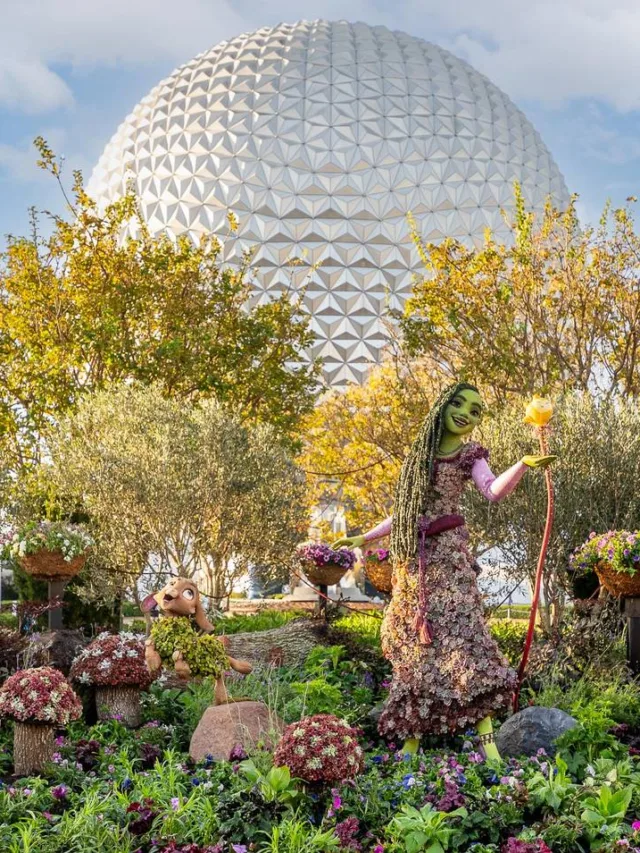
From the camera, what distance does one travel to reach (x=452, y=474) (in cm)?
725

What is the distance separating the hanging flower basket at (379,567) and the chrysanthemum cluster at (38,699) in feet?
22.0

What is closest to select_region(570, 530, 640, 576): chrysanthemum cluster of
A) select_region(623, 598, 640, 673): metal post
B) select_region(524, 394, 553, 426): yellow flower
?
select_region(623, 598, 640, 673): metal post

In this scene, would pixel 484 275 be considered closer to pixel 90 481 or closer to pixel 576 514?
pixel 576 514

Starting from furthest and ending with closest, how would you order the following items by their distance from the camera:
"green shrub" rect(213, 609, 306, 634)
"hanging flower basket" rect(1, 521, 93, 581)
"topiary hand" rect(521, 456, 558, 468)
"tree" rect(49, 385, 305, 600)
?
"green shrub" rect(213, 609, 306, 634)
"tree" rect(49, 385, 305, 600)
"hanging flower basket" rect(1, 521, 93, 581)
"topiary hand" rect(521, 456, 558, 468)

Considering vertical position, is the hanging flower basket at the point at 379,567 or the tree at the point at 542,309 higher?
the tree at the point at 542,309

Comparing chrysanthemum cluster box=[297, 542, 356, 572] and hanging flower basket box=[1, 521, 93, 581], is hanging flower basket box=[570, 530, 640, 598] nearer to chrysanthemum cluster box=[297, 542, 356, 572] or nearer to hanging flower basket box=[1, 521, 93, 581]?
chrysanthemum cluster box=[297, 542, 356, 572]

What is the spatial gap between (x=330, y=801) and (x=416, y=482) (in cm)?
251

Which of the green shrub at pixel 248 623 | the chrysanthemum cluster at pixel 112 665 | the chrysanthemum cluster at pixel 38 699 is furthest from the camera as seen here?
the green shrub at pixel 248 623

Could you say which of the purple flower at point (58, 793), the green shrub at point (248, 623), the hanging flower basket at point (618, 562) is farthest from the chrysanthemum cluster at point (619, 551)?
the green shrub at point (248, 623)

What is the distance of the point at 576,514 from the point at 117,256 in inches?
368

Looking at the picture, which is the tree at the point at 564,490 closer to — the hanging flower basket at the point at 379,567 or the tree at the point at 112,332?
the hanging flower basket at the point at 379,567

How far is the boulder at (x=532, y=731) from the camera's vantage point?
671 centimetres

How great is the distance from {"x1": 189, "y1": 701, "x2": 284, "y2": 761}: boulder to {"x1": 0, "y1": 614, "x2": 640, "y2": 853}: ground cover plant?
14cm

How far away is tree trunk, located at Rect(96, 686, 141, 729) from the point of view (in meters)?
7.79
